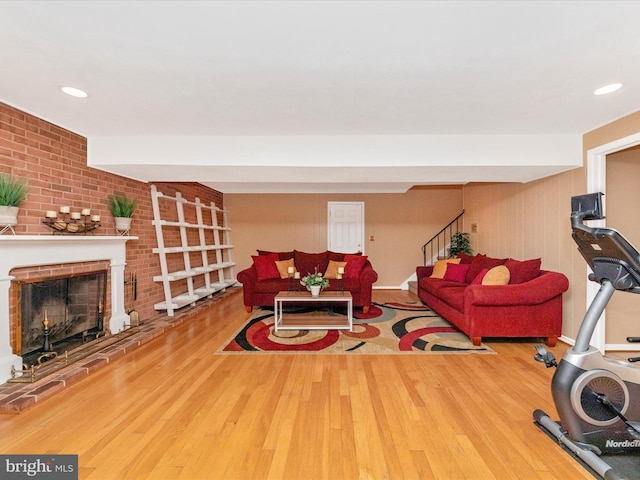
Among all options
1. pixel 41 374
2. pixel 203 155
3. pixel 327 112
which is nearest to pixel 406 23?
pixel 327 112

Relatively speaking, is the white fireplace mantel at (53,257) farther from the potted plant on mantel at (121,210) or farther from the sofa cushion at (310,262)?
the sofa cushion at (310,262)

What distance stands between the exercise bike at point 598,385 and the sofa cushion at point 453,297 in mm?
1823

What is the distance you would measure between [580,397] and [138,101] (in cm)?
367

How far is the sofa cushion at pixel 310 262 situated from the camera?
5.75 metres

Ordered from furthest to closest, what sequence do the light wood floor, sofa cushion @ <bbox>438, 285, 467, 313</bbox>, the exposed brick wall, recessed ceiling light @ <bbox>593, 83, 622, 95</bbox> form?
sofa cushion @ <bbox>438, 285, 467, 313</bbox> < the exposed brick wall < recessed ceiling light @ <bbox>593, 83, 622, 95</bbox> < the light wood floor

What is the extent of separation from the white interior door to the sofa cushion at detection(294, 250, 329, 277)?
138 centimetres

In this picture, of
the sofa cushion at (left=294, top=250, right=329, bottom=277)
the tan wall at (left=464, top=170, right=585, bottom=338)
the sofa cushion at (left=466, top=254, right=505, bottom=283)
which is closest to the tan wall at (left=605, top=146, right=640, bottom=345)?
the tan wall at (left=464, top=170, right=585, bottom=338)

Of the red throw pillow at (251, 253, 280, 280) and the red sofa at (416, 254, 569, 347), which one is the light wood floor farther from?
the red throw pillow at (251, 253, 280, 280)

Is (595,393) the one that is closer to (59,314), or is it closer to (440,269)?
(440,269)

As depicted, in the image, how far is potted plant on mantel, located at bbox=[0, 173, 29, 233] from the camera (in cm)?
234

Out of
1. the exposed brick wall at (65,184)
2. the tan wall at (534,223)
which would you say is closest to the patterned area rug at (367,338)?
the tan wall at (534,223)

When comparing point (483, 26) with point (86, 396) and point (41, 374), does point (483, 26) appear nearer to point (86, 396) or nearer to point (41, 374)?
point (86, 396)

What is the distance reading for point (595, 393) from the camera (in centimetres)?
176

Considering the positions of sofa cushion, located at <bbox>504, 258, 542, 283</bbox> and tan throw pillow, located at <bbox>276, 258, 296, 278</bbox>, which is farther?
tan throw pillow, located at <bbox>276, 258, 296, 278</bbox>
